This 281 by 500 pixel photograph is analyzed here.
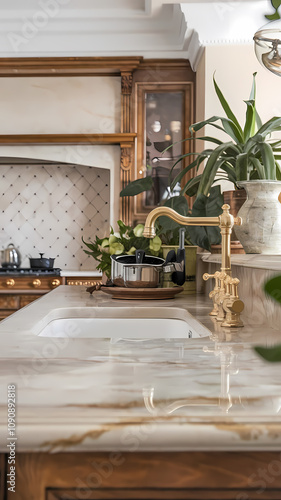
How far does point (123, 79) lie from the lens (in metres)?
3.75

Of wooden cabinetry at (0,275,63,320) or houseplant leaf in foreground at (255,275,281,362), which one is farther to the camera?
wooden cabinetry at (0,275,63,320)

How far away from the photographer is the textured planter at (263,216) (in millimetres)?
1309

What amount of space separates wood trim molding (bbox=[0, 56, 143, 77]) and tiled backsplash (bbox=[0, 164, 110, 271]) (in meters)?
0.77

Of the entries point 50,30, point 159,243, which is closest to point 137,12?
point 50,30

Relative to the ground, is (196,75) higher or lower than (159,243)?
higher

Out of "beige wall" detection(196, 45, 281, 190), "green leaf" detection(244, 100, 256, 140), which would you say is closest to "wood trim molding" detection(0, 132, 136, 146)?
"beige wall" detection(196, 45, 281, 190)

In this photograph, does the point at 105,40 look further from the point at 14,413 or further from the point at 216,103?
the point at 14,413

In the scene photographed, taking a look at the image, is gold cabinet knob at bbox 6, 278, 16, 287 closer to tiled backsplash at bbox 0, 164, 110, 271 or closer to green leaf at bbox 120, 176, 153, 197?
tiled backsplash at bbox 0, 164, 110, 271

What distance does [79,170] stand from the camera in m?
4.26

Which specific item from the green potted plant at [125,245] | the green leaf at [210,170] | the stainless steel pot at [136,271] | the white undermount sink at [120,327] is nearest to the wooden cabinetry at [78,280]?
the green potted plant at [125,245]

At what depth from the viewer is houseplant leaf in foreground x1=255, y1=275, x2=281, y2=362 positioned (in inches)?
8.7

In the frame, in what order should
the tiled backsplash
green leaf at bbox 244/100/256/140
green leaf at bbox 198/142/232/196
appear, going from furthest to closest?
the tiled backsplash
green leaf at bbox 244/100/256/140
green leaf at bbox 198/142/232/196

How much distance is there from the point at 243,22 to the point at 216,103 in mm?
464

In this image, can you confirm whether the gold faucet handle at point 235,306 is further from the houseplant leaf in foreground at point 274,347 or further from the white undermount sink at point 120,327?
the houseplant leaf in foreground at point 274,347
